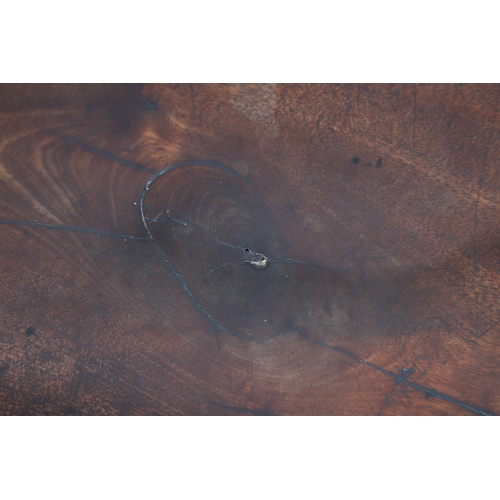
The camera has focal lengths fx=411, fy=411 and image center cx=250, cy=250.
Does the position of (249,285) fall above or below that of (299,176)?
below

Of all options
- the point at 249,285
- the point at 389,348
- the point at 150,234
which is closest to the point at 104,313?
the point at 150,234

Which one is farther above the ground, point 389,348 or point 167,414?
point 389,348

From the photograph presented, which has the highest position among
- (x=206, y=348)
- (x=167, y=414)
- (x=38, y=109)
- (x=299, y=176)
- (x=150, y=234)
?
(x=38, y=109)

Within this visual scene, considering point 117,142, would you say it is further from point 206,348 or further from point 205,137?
point 206,348

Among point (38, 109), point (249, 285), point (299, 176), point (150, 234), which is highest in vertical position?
point (38, 109)

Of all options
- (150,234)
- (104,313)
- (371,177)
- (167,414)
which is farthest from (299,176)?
(167,414)

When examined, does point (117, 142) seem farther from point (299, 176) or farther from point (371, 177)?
point (371, 177)
